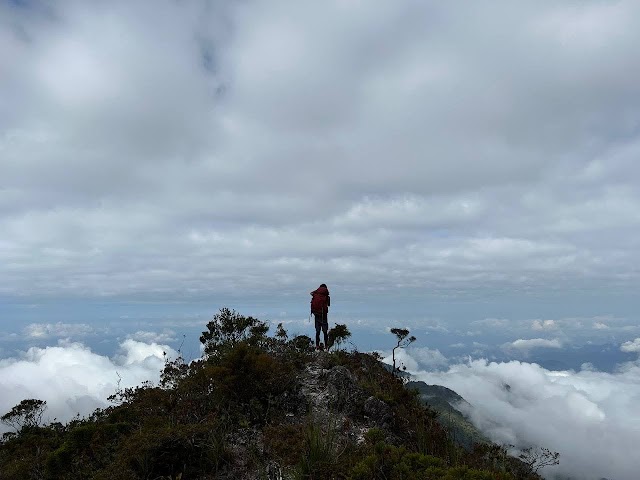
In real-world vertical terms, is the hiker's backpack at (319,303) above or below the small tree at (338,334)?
above

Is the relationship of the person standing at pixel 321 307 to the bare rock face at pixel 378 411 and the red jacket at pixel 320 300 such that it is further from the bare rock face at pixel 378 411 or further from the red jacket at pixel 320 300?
the bare rock face at pixel 378 411

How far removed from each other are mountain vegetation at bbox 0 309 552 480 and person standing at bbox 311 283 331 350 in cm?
274

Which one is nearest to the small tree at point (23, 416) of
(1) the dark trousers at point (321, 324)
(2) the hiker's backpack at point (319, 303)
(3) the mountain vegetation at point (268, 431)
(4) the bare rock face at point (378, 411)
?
(3) the mountain vegetation at point (268, 431)

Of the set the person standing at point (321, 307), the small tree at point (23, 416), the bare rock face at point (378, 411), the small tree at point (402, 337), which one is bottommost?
the small tree at point (23, 416)

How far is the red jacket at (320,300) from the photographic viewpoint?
1831 centimetres

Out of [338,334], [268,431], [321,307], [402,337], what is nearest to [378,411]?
[268,431]

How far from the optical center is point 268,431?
30.0 ft

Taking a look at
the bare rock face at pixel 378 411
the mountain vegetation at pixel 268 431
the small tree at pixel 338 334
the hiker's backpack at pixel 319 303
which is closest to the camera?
the mountain vegetation at pixel 268 431

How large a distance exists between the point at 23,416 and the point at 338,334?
15.3 meters

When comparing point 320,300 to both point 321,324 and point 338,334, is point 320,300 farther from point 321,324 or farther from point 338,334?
point 338,334

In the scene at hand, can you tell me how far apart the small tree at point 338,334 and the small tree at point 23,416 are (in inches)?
556

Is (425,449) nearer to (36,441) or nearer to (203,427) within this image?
(203,427)

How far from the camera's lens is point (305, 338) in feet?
57.8

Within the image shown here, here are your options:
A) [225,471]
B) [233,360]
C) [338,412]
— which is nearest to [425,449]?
[338,412]
